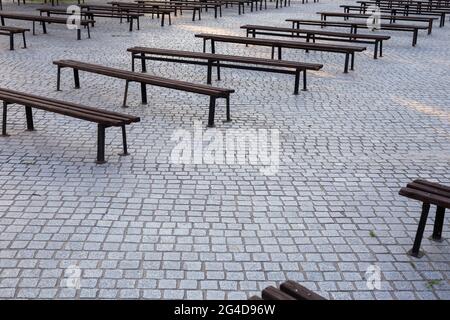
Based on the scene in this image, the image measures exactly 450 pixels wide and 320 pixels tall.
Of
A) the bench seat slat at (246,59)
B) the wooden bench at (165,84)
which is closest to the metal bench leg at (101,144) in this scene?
the wooden bench at (165,84)

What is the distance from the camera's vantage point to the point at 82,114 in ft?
18.4

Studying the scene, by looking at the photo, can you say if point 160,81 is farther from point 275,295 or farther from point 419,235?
point 275,295

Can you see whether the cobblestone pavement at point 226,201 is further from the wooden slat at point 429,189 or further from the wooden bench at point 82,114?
the wooden slat at point 429,189

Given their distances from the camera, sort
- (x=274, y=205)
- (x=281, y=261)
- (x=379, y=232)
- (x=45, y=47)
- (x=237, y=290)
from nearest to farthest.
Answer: (x=237, y=290) → (x=281, y=261) → (x=379, y=232) → (x=274, y=205) → (x=45, y=47)

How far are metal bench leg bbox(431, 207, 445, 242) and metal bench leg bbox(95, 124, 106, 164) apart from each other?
10.7ft

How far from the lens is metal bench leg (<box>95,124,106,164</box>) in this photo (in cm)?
541

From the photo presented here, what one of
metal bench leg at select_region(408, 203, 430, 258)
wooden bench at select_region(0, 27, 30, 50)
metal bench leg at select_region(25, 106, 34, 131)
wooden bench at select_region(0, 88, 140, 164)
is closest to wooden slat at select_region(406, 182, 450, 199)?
metal bench leg at select_region(408, 203, 430, 258)

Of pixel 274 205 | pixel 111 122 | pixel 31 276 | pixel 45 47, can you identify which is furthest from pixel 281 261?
pixel 45 47

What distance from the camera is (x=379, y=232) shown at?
4.23 metres

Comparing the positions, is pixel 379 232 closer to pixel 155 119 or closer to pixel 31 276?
pixel 31 276

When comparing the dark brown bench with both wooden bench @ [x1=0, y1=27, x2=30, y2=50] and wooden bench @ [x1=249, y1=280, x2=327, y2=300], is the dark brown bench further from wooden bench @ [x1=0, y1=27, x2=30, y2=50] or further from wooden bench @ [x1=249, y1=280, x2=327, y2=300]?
wooden bench @ [x1=249, y1=280, x2=327, y2=300]

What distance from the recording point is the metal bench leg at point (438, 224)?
4070mm

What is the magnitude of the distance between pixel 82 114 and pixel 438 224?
3643 mm
